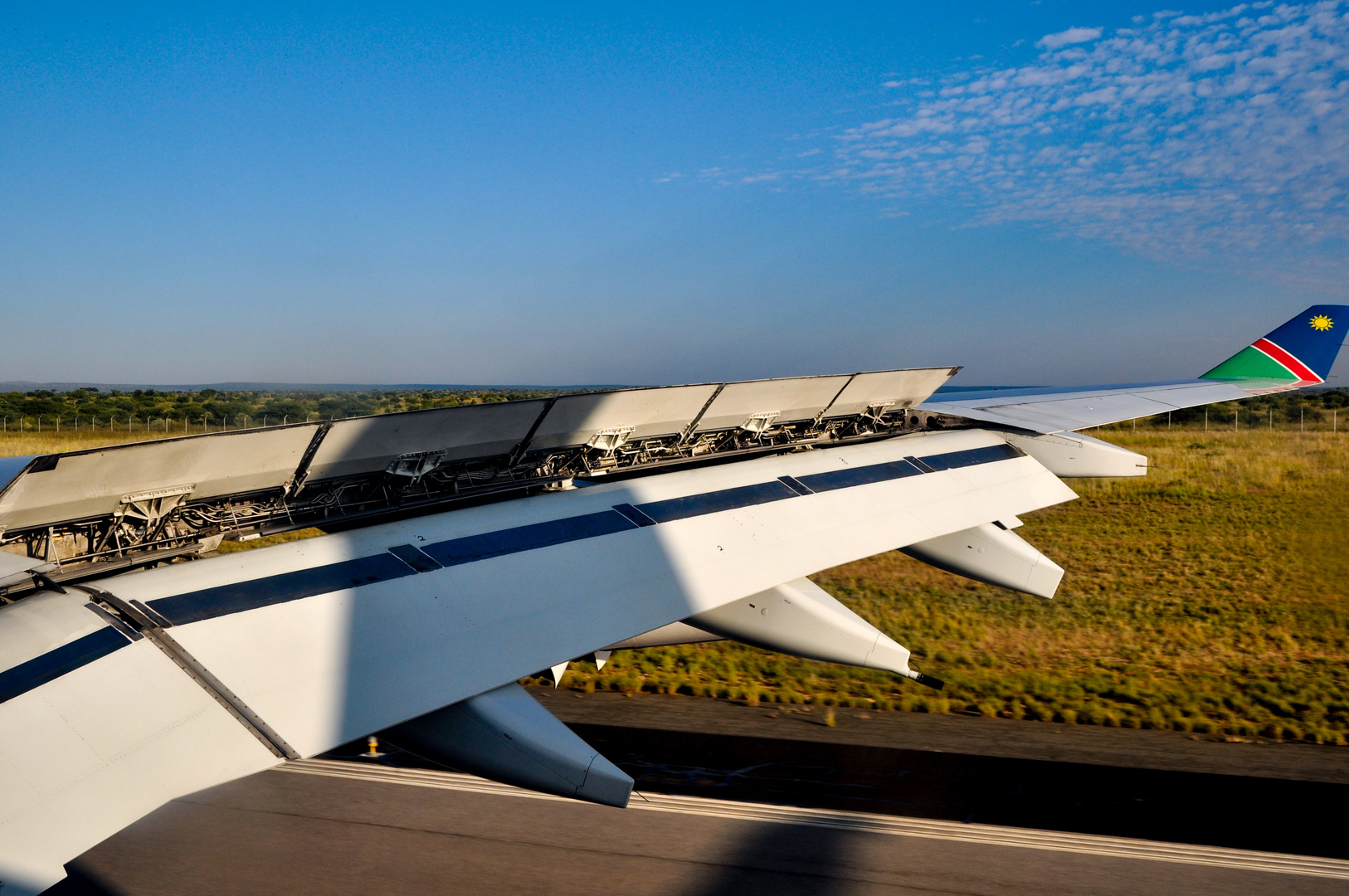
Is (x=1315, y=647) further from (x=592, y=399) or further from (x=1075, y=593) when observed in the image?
(x=592, y=399)

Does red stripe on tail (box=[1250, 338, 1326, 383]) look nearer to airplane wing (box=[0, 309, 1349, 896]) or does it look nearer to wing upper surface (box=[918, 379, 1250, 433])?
wing upper surface (box=[918, 379, 1250, 433])

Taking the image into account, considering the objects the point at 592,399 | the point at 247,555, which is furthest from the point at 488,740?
the point at 592,399

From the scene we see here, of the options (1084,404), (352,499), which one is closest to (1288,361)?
(1084,404)

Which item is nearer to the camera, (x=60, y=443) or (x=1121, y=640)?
(x=1121, y=640)

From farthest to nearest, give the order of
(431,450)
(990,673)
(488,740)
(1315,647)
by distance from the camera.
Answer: (1315,647)
(990,673)
(431,450)
(488,740)

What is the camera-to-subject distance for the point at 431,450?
4.46 metres

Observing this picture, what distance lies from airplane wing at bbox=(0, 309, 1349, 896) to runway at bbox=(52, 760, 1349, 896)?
1.27 meters

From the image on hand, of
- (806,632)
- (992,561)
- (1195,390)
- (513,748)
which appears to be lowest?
(513,748)

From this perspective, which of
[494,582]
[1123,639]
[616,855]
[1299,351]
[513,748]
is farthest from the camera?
[1299,351]

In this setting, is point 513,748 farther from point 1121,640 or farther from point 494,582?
point 1121,640

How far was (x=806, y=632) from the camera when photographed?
4.56m

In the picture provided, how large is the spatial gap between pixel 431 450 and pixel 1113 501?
1964 cm

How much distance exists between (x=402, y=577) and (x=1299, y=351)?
36.8ft

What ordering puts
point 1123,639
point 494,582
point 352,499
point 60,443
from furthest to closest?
point 60,443
point 1123,639
point 352,499
point 494,582
